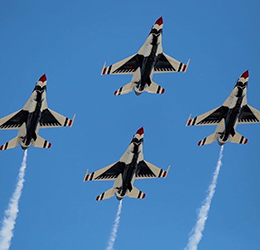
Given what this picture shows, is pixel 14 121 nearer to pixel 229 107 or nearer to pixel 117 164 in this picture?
pixel 117 164

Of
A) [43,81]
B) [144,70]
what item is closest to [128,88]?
[144,70]

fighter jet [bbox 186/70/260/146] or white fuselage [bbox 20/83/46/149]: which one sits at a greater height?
fighter jet [bbox 186/70/260/146]

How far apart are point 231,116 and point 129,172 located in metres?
13.7

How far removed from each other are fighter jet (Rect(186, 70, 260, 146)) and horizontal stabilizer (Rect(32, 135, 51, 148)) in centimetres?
1732

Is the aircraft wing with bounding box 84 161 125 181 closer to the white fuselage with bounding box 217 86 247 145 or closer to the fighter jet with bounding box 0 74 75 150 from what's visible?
the fighter jet with bounding box 0 74 75 150

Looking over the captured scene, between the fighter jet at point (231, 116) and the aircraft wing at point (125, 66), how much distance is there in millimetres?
9402

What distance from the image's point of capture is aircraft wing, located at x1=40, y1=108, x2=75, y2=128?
124750 millimetres

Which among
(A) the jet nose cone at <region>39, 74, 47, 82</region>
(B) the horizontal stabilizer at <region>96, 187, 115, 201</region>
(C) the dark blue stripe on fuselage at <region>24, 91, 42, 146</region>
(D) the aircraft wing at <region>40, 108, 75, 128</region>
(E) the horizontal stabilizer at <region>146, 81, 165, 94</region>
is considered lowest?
(B) the horizontal stabilizer at <region>96, 187, 115, 201</region>

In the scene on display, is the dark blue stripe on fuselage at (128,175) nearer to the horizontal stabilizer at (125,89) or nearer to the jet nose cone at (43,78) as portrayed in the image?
the horizontal stabilizer at (125,89)

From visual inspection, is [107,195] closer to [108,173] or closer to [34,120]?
[108,173]

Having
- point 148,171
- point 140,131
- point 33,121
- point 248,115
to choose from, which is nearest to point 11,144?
point 33,121

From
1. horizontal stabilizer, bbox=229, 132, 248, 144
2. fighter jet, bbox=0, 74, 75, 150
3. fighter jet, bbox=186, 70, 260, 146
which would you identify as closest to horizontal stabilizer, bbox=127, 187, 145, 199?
fighter jet, bbox=186, 70, 260, 146

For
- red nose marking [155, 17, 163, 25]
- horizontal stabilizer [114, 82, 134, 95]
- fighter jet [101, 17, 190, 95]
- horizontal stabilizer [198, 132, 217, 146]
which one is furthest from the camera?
horizontal stabilizer [114, 82, 134, 95]

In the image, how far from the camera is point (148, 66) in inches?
4909
